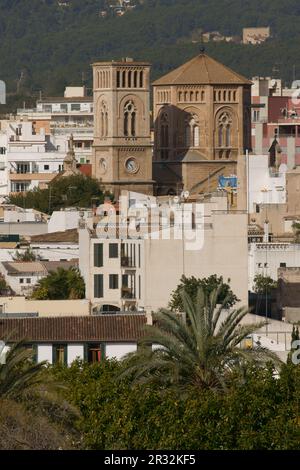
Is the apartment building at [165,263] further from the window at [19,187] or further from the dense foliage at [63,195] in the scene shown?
the window at [19,187]

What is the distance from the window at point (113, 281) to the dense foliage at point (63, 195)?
3762 cm

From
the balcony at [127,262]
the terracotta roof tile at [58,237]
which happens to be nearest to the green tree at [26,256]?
the terracotta roof tile at [58,237]

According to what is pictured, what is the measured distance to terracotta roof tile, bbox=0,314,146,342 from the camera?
46.4 m

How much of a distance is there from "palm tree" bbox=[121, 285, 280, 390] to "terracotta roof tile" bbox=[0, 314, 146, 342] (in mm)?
4942

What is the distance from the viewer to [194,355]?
39438 millimetres

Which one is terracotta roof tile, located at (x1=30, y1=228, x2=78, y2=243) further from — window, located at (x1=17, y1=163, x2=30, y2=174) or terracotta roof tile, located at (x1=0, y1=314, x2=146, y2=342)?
window, located at (x1=17, y1=163, x2=30, y2=174)

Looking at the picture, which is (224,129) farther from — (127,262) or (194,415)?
(194,415)

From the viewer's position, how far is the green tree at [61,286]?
6112 cm

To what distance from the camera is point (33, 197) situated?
105312 millimetres

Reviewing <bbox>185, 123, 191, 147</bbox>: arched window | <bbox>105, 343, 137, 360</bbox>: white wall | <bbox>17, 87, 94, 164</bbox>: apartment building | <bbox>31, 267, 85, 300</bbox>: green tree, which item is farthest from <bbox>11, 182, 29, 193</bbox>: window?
<bbox>105, 343, 137, 360</bbox>: white wall

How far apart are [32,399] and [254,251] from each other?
37536 mm

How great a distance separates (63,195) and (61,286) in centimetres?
4163
